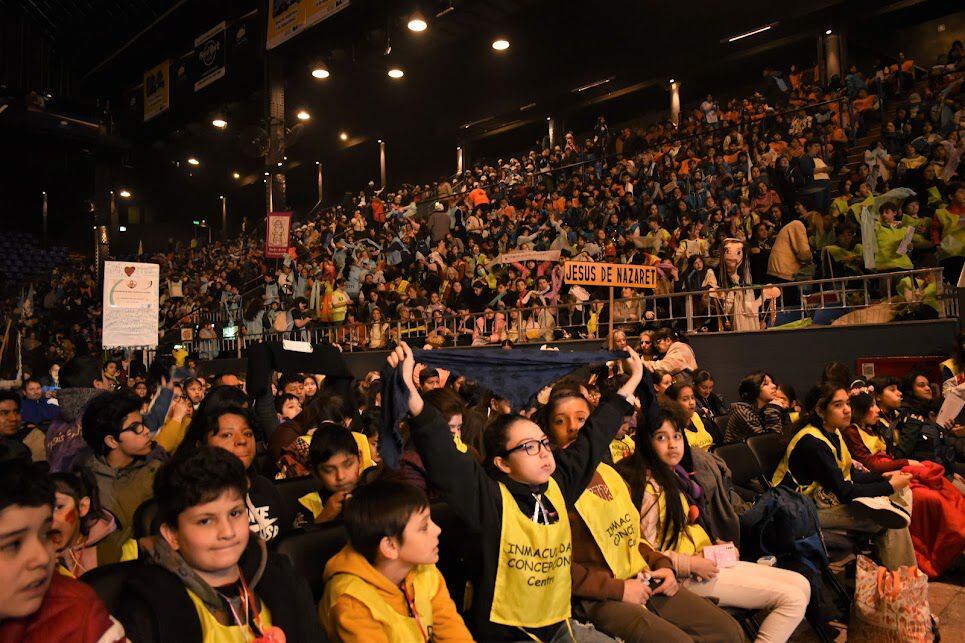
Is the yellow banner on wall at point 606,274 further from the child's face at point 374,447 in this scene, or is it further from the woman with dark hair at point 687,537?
the woman with dark hair at point 687,537

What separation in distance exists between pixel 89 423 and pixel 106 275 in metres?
5.74

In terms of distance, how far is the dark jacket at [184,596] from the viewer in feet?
5.97

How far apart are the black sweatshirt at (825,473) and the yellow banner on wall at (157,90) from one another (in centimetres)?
1659

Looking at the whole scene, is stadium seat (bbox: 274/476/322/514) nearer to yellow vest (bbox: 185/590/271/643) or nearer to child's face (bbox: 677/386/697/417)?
yellow vest (bbox: 185/590/271/643)

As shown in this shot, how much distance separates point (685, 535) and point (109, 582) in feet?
8.24

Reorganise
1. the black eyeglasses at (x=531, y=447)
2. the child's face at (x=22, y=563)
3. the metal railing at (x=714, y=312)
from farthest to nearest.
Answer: the metal railing at (x=714, y=312) → the black eyeglasses at (x=531, y=447) → the child's face at (x=22, y=563)

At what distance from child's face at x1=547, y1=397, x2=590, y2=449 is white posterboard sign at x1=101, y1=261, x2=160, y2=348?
6.24 m

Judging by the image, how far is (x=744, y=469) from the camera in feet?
15.1

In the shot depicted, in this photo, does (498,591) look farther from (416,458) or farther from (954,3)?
(954,3)

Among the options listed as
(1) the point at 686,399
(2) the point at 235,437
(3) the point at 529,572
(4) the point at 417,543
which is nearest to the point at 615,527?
(3) the point at 529,572

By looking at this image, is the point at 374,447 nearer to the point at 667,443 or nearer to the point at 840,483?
the point at 667,443

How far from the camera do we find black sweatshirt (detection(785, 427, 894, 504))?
4.24m

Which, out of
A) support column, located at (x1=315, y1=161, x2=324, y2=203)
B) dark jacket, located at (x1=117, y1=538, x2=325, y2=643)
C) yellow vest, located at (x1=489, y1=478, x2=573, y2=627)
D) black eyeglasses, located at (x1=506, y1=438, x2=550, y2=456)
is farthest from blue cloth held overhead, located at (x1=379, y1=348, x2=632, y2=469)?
support column, located at (x1=315, y1=161, x2=324, y2=203)

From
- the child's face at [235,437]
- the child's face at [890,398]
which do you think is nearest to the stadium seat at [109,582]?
the child's face at [235,437]
